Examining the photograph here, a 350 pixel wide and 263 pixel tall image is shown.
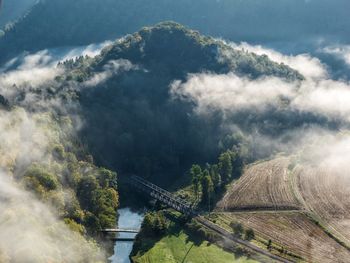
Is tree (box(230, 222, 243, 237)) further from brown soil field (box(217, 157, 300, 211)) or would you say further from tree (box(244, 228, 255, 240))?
brown soil field (box(217, 157, 300, 211))

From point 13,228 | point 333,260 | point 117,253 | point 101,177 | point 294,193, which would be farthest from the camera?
point 101,177

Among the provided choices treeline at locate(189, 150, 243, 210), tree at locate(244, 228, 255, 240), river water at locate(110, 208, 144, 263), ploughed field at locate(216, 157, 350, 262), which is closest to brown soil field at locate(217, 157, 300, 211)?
ploughed field at locate(216, 157, 350, 262)

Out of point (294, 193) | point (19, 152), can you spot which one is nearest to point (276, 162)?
point (294, 193)

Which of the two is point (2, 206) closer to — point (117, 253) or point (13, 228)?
point (13, 228)

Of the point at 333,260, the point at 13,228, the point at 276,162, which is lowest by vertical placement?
the point at 13,228

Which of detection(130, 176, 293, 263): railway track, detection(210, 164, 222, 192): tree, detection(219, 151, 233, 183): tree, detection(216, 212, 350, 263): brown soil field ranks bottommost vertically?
detection(130, 176, 293, 263): railway track

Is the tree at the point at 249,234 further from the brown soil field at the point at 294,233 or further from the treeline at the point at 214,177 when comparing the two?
the treeline at the point at 214,177

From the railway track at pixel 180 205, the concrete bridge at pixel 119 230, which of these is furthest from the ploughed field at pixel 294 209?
the concrete bridge at pixel 119 230

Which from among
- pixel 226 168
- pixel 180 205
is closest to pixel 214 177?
pixel 226 168
